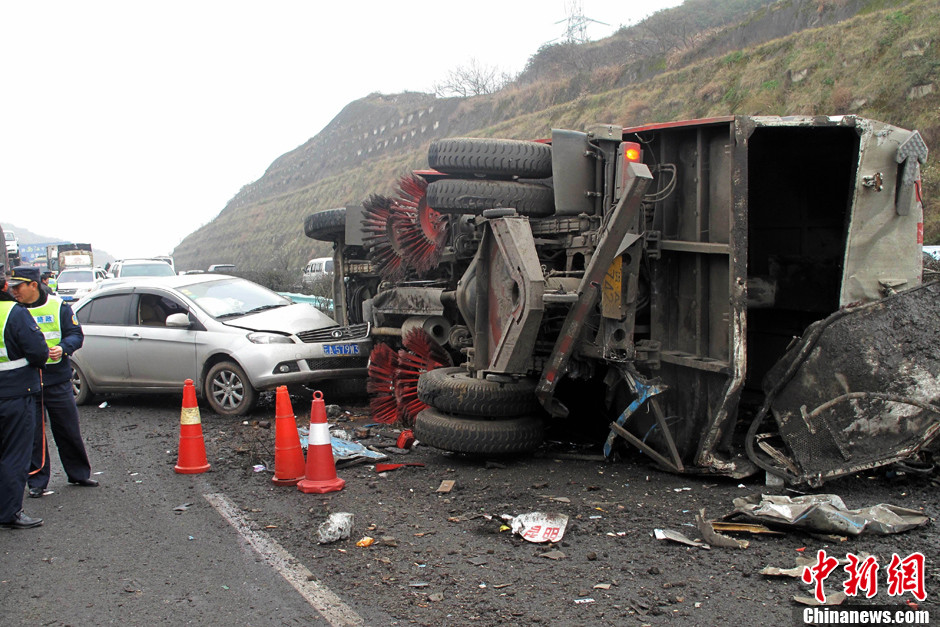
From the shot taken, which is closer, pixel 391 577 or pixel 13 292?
pixel 391 577

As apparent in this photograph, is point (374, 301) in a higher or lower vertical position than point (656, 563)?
higher

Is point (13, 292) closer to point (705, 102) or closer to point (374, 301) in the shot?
point (374, 301)

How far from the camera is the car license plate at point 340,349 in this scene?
8469 millimetres

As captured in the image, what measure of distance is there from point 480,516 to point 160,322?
5.64m

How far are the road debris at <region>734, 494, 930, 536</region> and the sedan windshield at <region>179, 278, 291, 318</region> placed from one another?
20.6 ft

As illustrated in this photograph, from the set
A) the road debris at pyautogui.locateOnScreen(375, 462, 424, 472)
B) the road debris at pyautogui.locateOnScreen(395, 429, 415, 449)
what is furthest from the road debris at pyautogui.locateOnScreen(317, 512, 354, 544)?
the road debris at pyautogui.locateOnScreen(395, 429, 415, 449)

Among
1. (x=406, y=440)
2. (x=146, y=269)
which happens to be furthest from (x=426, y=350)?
(x=146, y=269)

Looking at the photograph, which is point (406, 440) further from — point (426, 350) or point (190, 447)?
point (190, 447)

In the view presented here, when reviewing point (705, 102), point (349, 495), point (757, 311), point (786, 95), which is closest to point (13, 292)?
point (349, 495)

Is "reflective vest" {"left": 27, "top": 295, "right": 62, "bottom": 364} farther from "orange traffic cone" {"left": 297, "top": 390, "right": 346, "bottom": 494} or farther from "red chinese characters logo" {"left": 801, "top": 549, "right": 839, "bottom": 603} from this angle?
"red chinese characters logo" {"left": 801, "top": 549, "right": 839, "bottom": 603}

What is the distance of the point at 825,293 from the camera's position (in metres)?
6.89

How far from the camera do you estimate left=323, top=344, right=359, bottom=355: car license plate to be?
847 cm

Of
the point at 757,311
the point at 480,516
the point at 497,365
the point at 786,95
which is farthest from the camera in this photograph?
the point at 786,95

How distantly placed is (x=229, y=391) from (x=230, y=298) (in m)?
1.32
